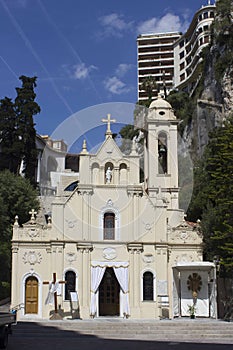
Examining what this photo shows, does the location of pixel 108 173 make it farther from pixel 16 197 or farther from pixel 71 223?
pixel 16 197

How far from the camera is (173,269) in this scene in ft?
95.8

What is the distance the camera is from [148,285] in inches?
1139

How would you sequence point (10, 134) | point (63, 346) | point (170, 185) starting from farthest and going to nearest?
point (10, 134), point (170, 185), point (63, 346)

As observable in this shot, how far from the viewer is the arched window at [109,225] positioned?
29.8 metres

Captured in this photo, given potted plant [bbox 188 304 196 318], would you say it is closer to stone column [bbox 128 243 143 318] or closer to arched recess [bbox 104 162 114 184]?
stone column [bbox 128 243 143 318]

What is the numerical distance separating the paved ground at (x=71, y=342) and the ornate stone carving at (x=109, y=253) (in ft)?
21.3

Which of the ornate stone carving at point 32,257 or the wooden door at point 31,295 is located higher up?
the ornate stone carving at point 32,257

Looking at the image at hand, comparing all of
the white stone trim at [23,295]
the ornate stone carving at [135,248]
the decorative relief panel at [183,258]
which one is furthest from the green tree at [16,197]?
the decorative relief panel at [183,258]

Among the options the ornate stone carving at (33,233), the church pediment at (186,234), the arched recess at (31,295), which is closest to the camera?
the arched recess at (31,295)

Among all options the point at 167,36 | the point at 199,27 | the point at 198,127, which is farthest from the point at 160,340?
the point at 167,36

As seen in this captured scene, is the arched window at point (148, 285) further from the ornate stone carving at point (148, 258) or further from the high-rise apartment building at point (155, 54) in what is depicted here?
the high-rise apartment building at point (155, 54)

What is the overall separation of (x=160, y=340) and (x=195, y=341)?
142 cm

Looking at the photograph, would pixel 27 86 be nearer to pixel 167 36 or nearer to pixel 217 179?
pixel 217 179

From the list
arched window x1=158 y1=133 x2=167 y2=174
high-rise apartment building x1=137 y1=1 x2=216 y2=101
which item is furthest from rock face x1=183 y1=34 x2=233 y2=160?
arched window x1=158 y1=133 x2=167 y2=174
